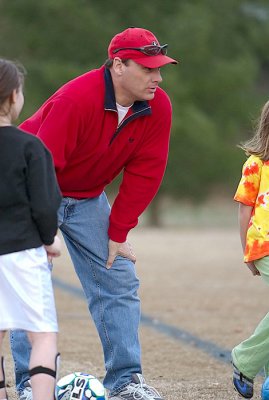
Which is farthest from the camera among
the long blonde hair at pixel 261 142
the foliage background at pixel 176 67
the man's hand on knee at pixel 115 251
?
the foliage background at pixel 176 67

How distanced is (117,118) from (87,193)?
0.49 meters

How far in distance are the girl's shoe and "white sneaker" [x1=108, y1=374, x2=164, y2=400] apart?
1.70ft

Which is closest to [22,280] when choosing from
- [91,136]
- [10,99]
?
[10,99]

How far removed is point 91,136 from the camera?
18.3 feet

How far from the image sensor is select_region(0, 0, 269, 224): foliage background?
36.4 meters

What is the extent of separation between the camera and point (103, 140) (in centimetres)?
561

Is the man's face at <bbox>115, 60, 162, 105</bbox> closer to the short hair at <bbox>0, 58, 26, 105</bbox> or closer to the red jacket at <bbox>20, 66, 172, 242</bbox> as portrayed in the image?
the red jacket at <bbox>20, 66, 172, 242</bbox>

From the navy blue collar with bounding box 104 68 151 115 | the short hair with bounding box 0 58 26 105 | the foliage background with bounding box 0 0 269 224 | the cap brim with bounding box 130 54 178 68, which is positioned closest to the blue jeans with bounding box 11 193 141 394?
the navy blue collar with bounding box 104 68 151 115

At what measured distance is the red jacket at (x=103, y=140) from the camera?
5.43 meters

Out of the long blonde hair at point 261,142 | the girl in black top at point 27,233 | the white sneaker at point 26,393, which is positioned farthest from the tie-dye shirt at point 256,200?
the girl in black top at point 27,233

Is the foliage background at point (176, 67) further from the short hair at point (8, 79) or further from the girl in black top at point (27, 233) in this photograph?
the girl in black top at point (27, 233)

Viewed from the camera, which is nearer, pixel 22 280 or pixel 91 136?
pixel 22 280

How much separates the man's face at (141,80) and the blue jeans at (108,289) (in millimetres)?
721

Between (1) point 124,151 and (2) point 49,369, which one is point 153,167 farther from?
(2) point 49,369
